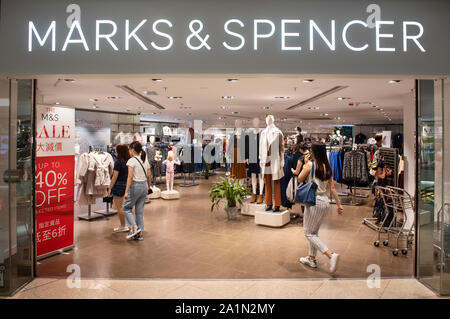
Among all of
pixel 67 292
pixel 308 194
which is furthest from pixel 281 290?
pixel 67 292

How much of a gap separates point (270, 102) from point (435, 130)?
6.30m

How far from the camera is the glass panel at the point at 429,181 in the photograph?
354 centimetres

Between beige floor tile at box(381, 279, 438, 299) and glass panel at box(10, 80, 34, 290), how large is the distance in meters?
3.97

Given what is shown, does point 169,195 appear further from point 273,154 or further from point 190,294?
point 190,294

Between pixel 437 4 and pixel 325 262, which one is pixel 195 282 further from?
pixel 437 4

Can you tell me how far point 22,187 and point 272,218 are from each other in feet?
14.1

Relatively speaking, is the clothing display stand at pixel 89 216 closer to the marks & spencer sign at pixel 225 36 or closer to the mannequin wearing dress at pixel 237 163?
the mannequin wearing dress at pixel 237 163

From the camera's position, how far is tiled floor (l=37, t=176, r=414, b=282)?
4.04 meters

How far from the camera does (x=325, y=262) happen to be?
446 cm

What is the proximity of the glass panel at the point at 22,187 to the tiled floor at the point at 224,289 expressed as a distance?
271 millimetres

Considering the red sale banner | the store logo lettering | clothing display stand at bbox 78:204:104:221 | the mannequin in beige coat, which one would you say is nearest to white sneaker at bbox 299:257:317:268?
the mannequin in beige coat

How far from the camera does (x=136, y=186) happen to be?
5.30m
